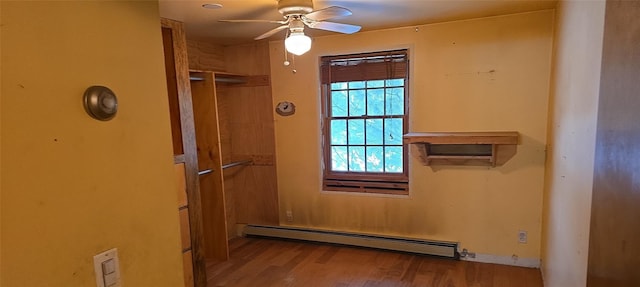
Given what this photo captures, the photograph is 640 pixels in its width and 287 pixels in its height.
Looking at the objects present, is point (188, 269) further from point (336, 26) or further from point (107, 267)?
point (336, 26)

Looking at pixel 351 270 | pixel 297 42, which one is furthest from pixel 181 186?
pixel 351 270

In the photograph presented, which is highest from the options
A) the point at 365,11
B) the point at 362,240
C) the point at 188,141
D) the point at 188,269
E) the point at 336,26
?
the point at 365,11

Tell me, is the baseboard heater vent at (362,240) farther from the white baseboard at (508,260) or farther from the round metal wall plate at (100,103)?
the round metal wall plate at (100,103)

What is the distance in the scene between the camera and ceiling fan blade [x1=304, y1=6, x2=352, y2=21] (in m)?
2.11

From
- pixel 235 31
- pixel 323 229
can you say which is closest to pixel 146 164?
pixel 235 31

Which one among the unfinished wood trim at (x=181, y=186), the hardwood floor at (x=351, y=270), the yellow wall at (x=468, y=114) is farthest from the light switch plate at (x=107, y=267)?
the yellow wall at (x=468, y=114)

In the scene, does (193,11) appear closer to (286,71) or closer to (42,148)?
(286,71)

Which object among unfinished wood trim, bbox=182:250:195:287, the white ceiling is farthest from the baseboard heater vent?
the white ceiling

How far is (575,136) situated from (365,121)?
225 cm

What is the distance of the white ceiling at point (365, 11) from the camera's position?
8.39 ft

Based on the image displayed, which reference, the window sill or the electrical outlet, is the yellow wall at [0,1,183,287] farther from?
the electrical outlet

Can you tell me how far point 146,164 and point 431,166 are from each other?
2.93 meters

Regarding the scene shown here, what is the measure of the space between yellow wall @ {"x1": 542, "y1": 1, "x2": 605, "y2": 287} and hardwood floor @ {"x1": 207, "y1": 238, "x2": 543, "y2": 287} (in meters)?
0.88

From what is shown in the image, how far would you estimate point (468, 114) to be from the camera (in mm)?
3336
